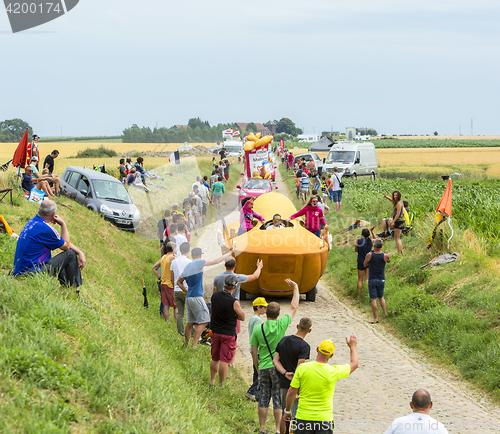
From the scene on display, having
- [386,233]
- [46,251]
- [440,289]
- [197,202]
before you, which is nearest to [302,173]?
[197,202]

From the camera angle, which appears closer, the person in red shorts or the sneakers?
the person in red shorts

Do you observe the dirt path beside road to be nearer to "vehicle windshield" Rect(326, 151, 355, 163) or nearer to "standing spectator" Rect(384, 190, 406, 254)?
"standing spectator" Rect(384, 190, 406, 254)

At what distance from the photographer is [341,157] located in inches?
1471

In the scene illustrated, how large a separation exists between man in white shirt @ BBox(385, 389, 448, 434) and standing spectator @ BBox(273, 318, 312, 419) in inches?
56.7

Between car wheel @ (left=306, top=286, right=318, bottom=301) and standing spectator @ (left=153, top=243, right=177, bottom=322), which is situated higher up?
standing spectator @ (left=153, top=243, right=177, bottom=322)

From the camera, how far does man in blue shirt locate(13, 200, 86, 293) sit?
6602 mm

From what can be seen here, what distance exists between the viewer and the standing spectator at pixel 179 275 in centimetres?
856

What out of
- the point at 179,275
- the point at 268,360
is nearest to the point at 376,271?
the point at 179,275

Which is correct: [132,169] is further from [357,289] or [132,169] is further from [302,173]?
[357,289]

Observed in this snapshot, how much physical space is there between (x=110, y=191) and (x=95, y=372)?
539 inches

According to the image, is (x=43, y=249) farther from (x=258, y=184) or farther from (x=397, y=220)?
(x=258, y=184)

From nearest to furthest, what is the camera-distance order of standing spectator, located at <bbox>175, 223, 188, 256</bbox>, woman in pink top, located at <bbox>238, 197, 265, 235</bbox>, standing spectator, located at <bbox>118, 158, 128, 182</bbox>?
1. standing spectator, located at <bbox>175, 223, 188, 256</bbox>
2. woman in pink top, located at <bbox>238, 197, 265, 235</bbox>
3. standing spectator, located at <bbox>118, 158, 128, 182</bbox>

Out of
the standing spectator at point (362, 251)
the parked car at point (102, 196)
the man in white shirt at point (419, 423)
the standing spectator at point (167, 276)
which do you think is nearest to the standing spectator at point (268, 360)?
the man in white shirt at point (419, 423)

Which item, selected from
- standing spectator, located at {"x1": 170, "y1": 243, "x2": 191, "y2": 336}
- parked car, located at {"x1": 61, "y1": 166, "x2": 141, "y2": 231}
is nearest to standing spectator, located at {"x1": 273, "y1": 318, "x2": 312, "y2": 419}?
standing spectator, located at {"x1": 170, "y1": 243, "x2": 191, "y2": 336}
